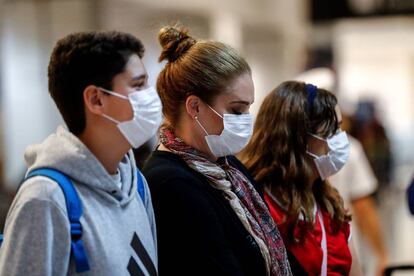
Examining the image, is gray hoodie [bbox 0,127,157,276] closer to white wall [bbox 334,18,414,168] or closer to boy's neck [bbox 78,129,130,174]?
boy's neck [bbox 78,129,130,174]

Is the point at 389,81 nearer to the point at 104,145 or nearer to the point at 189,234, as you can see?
the point at 189,234

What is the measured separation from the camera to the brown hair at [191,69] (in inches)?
78.8

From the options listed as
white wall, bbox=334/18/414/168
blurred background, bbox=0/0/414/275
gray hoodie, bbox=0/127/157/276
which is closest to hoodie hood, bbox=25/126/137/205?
gray hoodie, bbox=0/127/157/276

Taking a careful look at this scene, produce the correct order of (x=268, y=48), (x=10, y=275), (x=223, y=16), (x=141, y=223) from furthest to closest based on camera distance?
(x=268, y=48), (x=223, y=16), (x=141, y=223), (x=10, y=275)

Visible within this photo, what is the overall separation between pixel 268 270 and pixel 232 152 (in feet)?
1.21

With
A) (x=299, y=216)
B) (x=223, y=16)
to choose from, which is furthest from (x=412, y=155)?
(x=299, y=216)

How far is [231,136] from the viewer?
204cm

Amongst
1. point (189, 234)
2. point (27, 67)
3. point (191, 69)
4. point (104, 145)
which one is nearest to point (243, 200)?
point (189, 234)

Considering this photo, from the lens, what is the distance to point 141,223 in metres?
1.81

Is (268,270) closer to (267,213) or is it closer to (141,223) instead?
(267,213)

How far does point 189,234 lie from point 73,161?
1.37 feet

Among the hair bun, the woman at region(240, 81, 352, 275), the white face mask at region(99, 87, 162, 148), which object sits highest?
the hair bun

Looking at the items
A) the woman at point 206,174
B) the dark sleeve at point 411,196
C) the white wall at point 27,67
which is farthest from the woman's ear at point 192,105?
the white wall at point 27,67

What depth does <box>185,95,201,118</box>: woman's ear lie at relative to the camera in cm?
201
